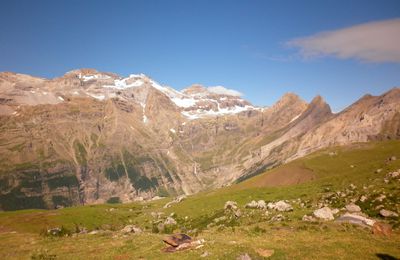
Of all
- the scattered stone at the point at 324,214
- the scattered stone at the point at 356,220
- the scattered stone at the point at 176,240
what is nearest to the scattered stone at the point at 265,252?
the scattered stone at the point at 176,240

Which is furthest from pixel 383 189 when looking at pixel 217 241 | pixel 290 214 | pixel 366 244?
pixel 217 241

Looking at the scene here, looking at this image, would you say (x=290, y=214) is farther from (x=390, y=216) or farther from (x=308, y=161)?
(x=308, y=161)

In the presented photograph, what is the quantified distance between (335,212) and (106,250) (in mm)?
31852

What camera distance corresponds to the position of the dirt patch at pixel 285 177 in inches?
4612

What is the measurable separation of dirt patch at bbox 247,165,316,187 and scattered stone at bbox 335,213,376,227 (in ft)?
228

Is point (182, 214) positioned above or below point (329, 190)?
below

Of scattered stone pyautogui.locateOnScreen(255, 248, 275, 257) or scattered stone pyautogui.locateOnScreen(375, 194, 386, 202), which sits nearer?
scattered stone pyautogui.locateOnScreen(255, 248, 275, 257)

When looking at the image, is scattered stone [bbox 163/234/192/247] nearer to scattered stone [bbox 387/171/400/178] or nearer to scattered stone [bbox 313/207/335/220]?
scattered stone [bbox 313/207/335/220]

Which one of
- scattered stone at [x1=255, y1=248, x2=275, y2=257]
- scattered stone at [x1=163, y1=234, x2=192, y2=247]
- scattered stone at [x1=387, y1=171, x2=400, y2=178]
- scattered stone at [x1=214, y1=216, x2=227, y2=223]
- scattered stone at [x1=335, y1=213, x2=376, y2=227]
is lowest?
scattered stone at [x1=214, y1=216, x2=227, y2=223]

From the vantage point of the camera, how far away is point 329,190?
233 ft

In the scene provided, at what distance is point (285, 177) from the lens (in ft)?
408

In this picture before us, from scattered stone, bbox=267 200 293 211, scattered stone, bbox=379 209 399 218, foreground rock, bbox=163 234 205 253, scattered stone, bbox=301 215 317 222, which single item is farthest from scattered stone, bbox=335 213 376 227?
foreground rock, bbox=163 234 205 253

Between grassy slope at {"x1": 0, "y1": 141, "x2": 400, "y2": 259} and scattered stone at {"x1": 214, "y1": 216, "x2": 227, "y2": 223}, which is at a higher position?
grassy slope at {"x1": 0, "y1": 141, "x2": 400, "y2": 259}

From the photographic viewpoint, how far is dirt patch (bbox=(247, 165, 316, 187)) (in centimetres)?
11714
